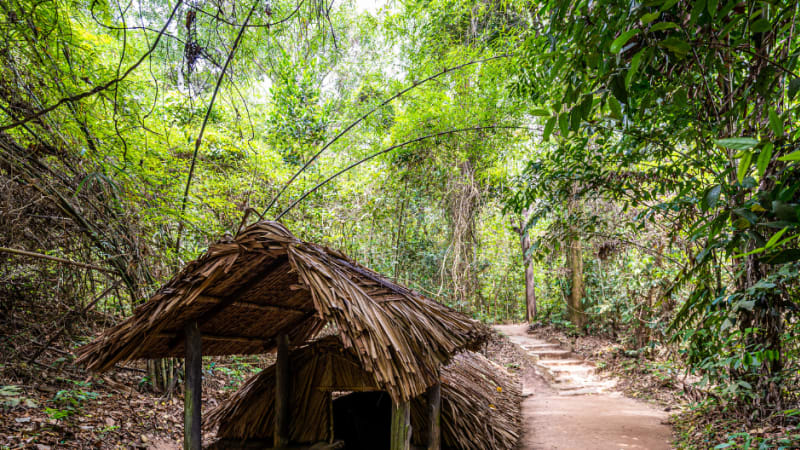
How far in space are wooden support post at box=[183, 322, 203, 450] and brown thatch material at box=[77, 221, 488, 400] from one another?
189 mm

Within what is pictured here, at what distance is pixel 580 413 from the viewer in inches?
189

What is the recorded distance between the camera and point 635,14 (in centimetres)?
140

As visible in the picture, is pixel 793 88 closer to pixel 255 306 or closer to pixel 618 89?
pixel 618 89

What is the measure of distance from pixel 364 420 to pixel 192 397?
1.98 m

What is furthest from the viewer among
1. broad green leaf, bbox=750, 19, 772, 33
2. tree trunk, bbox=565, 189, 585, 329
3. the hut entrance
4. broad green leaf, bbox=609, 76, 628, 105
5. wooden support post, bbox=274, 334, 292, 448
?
tree trunk, bbox=565, 189, 585, 329

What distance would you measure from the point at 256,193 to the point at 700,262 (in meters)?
5.06

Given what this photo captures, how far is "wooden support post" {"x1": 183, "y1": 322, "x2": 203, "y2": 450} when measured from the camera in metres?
2.18

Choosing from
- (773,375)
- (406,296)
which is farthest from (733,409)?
(406,296)

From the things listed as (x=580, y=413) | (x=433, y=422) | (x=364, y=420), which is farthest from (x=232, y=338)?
(x=580, y=413)

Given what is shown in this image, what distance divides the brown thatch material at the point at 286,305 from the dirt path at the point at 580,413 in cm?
203

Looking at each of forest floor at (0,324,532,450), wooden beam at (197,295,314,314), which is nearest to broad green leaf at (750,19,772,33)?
wooden beam at (197,295,314,314)

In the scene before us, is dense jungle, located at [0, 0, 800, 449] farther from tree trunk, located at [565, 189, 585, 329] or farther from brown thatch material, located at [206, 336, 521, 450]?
tree trunk, located at [565, 189, 585, 329]

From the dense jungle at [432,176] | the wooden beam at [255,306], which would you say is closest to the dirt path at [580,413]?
the dense jungle at [432,176]

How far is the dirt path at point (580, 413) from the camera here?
3.71 meters
